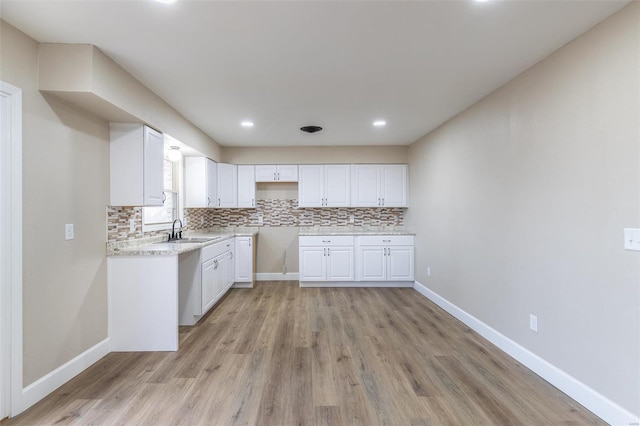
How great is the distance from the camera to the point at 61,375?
2154 mm

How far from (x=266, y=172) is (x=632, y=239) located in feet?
15.0

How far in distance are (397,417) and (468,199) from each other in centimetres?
236

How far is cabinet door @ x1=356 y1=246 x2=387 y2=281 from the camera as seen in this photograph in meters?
4.91

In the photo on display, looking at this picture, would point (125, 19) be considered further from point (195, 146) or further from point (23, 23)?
point (195, 146)

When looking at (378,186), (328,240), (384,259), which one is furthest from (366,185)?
(384,259)

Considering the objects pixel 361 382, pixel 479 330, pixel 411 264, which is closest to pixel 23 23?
pixel 361 382

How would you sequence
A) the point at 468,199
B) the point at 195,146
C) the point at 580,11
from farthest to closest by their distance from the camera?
the point at 195,146 → the point at 468,199 → the point at 580,11

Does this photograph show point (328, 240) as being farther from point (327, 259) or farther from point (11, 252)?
point (11, 252)

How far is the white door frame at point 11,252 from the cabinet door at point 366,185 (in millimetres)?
4177

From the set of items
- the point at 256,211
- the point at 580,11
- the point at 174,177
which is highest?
the point at 580,11

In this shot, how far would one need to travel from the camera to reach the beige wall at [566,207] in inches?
66.4

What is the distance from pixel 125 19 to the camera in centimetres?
177

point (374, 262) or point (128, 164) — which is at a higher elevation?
point (128, 164)

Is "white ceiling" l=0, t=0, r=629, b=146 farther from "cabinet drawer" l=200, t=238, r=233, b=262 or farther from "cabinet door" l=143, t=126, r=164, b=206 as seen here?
"cabinet drawer" l=200, t=238, r=233, b=262
